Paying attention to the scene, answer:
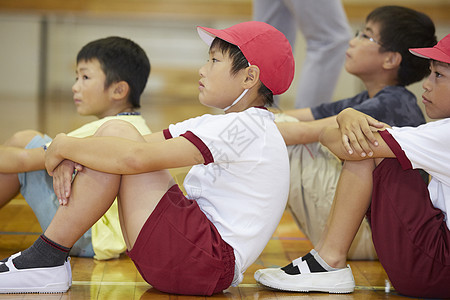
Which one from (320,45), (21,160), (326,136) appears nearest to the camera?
(326,136)

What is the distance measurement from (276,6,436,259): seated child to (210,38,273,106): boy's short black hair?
0.90ft

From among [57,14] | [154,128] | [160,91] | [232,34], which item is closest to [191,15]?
[160,91]

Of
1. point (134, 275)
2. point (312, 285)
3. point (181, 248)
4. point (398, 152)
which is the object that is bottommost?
point (134, 275)

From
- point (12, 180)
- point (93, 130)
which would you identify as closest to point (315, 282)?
point (93, 130)

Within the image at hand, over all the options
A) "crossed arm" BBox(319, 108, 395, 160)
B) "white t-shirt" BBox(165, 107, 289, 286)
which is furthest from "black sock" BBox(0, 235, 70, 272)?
"crossed arm" BBox(319, 108, 395, 160)

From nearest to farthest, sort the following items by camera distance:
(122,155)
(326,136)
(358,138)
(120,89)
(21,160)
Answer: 1. (122,155)
2. (358,138)
3. (326,136)
4. (21,160)
5. (120,89)

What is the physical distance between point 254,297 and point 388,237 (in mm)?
296

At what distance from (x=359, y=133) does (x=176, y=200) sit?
39 centimetres

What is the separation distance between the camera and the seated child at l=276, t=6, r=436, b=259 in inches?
62.6

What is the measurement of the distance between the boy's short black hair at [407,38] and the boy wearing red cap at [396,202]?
14.2 inches

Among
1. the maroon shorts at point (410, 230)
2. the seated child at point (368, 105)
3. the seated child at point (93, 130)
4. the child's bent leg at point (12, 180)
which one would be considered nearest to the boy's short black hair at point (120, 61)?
the seated child at point (93, 130)

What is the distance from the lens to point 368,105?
159 cm

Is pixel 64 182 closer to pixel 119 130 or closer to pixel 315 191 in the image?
pixel 119 130

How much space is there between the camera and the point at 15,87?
19.8 ft
